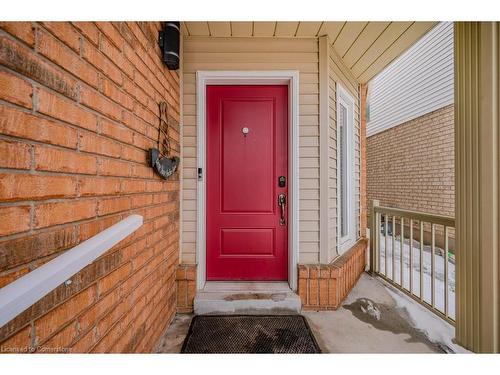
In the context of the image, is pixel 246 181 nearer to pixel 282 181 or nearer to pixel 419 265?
pixel 282 181

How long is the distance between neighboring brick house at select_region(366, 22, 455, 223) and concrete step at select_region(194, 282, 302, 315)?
4207 millimetres

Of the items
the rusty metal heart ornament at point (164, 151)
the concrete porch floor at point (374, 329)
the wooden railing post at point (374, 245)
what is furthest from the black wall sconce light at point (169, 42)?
the wooden railing post at point (374, 245)

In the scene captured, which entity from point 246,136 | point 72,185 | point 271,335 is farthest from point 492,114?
point 72,185

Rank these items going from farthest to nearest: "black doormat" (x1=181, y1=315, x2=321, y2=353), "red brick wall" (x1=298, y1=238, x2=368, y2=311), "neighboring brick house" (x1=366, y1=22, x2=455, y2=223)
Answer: "neighboring brick house" (x1=366, y1=22, x2=455, y2=223), "red brick wall" (x1=298, y1=238, x2=368, y2=311), "black doormat" (x1=181, y1=315, x2=321, y2=353)

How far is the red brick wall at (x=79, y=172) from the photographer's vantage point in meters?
0.64

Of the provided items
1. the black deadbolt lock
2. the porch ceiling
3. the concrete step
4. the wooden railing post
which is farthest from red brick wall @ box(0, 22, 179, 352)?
the wooden railing post

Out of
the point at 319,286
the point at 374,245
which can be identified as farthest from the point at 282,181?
the point at 374,245

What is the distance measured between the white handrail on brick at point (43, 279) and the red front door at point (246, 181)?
1.63 metres

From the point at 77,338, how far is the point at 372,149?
26.1 ft

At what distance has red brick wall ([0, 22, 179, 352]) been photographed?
637 mm

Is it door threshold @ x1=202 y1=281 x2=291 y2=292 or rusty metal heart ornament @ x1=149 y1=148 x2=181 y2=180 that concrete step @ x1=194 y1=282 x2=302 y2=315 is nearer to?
door threshold @ x1=202 y1=281 x2=291 y2=292

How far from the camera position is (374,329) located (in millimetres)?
1913

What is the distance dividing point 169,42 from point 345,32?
5.37 feet

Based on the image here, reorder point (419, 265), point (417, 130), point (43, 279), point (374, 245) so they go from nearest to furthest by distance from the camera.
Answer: point (43, 279), point (419, 265), point (374, 245), point (417, 130)
